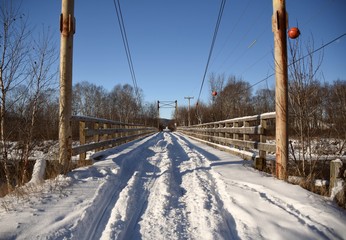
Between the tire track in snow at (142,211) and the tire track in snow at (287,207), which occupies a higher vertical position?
the tire track in snow at (287,207)

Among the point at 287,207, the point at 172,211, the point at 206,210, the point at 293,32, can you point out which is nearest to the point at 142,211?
the point at 172,211

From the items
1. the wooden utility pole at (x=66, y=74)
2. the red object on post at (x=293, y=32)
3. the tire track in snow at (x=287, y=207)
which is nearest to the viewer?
the tire track in snow at (x=287, y=207)

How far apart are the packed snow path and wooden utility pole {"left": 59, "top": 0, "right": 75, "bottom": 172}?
0.86m

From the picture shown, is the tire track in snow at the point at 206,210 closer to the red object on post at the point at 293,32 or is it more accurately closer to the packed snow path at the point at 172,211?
the packed snow path at the point at 172,211

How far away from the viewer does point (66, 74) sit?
444cm

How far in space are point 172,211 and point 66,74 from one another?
3240mm

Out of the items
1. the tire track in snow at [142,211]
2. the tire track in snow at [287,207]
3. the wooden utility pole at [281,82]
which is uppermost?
the wooden utility pole at [281,82]

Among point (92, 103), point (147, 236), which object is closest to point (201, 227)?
point (147, 236)

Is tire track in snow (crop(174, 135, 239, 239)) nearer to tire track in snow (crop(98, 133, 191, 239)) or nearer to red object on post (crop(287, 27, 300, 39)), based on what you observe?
tire track in snow (crop(98, 133, 191, 239))

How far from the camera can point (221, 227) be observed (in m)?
2.22

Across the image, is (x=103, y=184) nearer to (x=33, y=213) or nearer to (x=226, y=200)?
(x=33, y=213)

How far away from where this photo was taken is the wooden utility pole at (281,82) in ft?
12.1

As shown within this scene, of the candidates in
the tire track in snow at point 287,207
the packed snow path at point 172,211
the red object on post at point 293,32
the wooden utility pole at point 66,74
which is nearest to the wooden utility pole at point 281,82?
the red object on post at point 293,32

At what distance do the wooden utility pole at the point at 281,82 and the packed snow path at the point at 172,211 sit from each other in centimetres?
50
